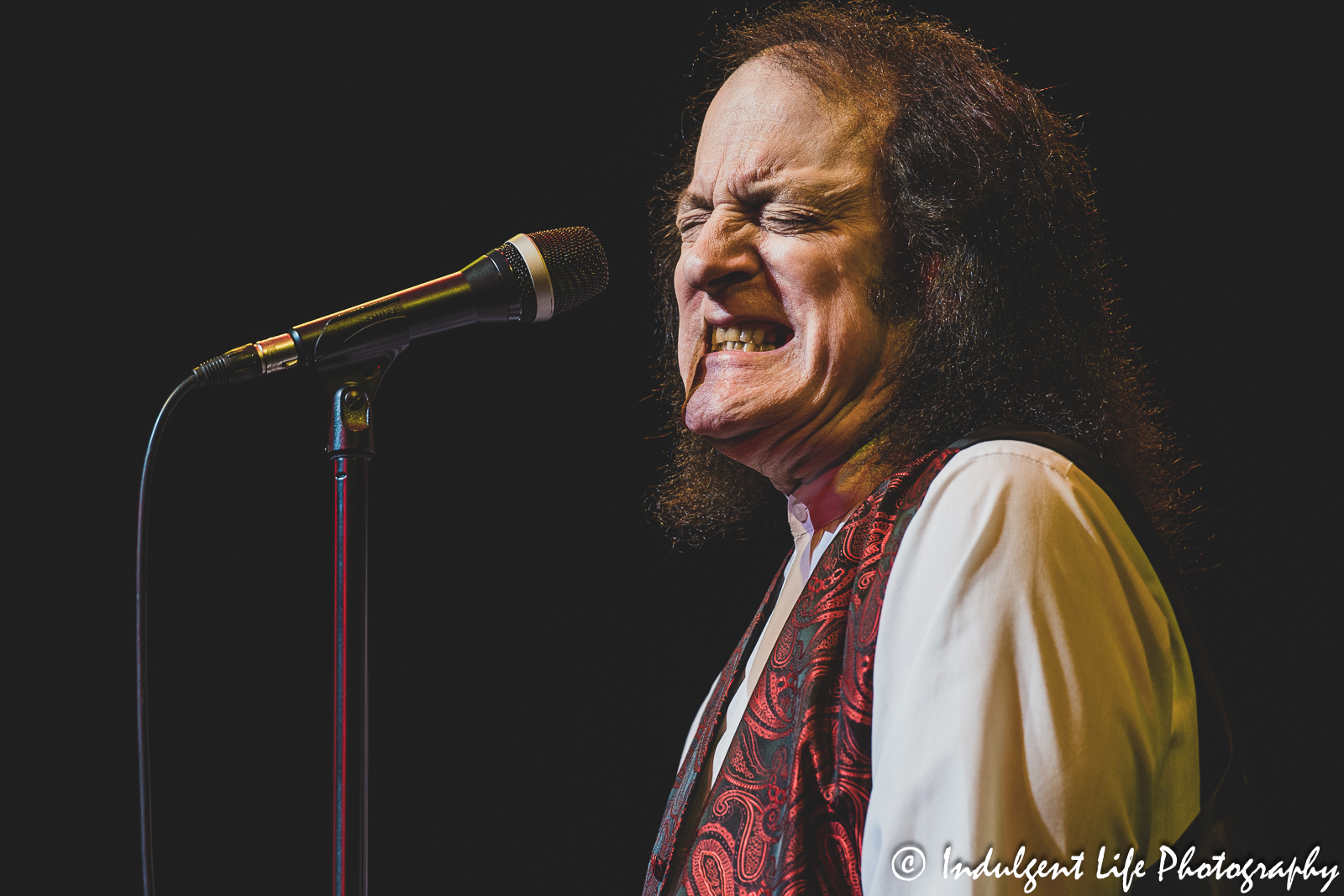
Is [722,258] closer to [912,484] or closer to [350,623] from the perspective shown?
[912,484]

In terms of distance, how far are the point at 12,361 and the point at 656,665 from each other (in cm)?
176

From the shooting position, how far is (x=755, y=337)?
1.52 meters

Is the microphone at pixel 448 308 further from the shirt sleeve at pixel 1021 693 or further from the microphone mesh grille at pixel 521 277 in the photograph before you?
the shirt sleeve at pixel 1021 693

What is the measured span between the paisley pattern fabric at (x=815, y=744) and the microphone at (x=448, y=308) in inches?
24.0

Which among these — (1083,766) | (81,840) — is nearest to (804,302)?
(1083,766)

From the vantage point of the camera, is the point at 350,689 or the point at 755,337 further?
the point at 755,337

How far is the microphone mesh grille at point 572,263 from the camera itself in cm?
148

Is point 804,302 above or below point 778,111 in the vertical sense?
below

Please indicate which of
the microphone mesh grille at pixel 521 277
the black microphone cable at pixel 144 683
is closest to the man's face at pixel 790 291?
the microphone mesh grille at pixel 521 277

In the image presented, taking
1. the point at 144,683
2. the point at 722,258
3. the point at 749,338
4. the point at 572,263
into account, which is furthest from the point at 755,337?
the point at 144,683

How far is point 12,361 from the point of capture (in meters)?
2.24

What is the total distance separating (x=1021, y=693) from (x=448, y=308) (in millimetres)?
943

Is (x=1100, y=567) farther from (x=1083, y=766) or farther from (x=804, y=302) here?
(x=804, y=302)

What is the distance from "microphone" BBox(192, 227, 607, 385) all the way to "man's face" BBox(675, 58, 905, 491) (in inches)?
7.8
